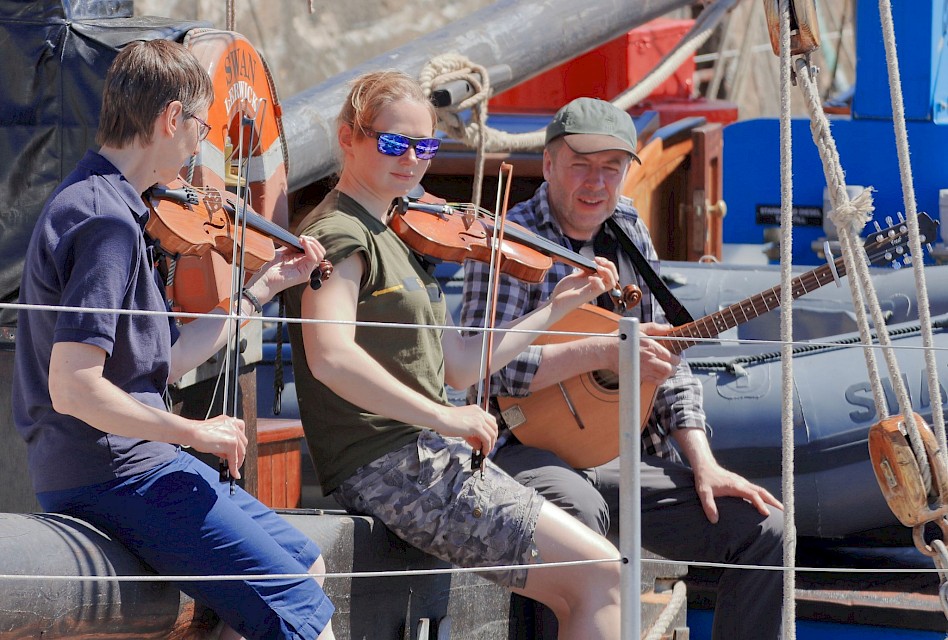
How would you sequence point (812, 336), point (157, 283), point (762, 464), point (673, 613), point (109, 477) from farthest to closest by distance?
point (812, 336) → point (762, 464) → point (673, 613) → point (157, 283) → point (109, 477)

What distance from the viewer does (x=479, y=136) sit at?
369cm

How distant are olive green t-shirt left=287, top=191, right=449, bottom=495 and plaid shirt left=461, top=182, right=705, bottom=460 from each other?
40 centimetres

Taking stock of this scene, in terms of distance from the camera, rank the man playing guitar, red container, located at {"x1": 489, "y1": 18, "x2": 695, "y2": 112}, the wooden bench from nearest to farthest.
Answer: the man playing guitar → the wooden bench → red container, located at {"x1": 489, "y1": 18, "x2": 695, "y2": 112}

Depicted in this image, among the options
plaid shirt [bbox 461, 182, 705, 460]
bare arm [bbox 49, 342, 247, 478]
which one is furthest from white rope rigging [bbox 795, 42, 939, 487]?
bare arm [bbox 49, 342, 247, 478]

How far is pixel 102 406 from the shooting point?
170 centimetres

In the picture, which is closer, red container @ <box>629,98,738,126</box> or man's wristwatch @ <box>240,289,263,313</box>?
man's wristwatch @ <box>240,289,263,313</box>

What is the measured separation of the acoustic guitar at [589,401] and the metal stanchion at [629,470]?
81cm

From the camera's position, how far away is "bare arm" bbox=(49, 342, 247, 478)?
1688 millimetres

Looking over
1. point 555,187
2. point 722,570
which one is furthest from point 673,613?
point 555,187

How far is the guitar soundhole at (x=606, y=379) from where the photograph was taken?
2814mm

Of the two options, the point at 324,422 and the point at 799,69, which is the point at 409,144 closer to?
the point at 324,422

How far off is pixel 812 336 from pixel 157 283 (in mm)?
2697

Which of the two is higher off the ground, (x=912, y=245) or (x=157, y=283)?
(x=912, y=245)

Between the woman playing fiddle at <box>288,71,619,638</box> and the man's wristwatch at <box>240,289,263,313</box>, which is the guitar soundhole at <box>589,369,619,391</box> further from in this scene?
the man's wristwatch at <box>240,289,263,313</box>
